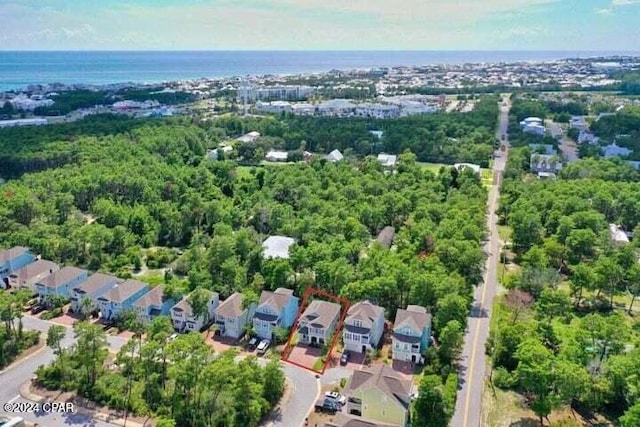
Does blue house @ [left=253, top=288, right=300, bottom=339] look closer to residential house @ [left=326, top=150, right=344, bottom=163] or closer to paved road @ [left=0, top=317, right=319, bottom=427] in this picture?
paved road @ [left=0, top=317, right=319, bottom=427]

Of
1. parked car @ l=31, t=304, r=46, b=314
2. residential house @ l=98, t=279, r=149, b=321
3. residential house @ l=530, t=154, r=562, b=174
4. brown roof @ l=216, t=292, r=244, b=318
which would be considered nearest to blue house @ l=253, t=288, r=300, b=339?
brown roof @ l=216, t=292, r=244, b=318

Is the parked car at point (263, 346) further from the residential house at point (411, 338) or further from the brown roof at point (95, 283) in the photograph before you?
the brown roof at point (95, 283)

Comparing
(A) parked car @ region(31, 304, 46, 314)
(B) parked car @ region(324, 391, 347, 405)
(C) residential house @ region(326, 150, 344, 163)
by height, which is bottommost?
(A) parked car @ region(31, 304, 46, 314)

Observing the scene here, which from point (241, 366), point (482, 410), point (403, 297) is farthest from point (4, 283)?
point (482, 410)

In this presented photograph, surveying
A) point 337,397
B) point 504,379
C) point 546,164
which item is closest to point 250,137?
point 546,164

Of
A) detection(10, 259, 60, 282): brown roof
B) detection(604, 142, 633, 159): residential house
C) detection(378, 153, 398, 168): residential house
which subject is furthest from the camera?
detection(604, 142, 633, 159): residential house

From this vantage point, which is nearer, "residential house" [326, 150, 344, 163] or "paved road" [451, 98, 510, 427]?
"paved road" [451, 98, 510, 427]

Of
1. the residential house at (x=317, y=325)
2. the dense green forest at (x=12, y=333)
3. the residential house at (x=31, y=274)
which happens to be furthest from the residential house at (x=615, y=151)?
the dense green forest at (x=12, y=333)

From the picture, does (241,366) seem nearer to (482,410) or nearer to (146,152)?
(482,410)
